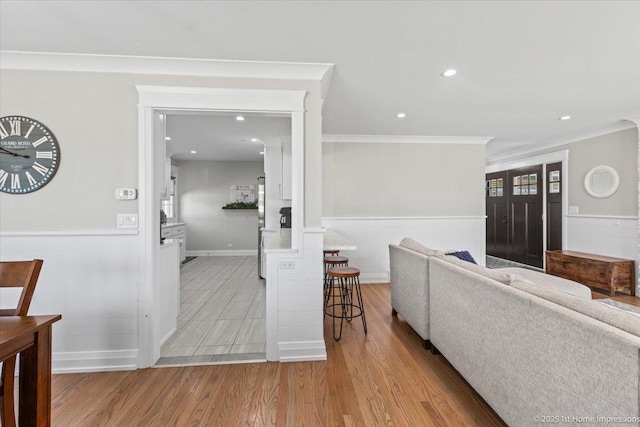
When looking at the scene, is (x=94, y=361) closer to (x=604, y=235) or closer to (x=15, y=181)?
(x=15, y=181)

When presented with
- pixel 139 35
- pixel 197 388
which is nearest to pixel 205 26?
pixel 139 35

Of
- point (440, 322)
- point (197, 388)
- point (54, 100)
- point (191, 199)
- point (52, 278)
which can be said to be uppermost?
point (54, 100)

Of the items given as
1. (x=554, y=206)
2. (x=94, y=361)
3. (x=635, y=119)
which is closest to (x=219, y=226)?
(x=94, y=361)

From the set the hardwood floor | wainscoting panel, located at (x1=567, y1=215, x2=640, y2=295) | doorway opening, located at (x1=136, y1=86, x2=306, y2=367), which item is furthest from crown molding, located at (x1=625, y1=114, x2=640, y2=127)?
doorway opening, located at (x1=136, y1=86, x2=306, y2=367)

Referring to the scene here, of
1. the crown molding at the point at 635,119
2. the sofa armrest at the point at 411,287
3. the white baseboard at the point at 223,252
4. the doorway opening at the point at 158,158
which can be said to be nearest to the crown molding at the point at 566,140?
the crown molding at the point at 635,119

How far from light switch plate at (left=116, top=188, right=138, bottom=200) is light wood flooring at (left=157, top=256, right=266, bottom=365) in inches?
53.6

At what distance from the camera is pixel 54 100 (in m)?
2.16

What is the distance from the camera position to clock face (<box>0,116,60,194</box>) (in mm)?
2111

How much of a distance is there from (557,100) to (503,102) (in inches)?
23.0

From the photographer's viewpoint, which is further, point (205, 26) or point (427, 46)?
point (427, 46)

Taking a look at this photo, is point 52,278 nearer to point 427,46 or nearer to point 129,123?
point 129,123

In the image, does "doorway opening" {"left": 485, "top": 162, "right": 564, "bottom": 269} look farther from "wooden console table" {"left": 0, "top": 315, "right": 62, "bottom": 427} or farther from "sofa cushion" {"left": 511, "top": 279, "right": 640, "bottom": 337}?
"wooden console table" {"left": 0, "top": 315, "right": 62, "bottom": 427}

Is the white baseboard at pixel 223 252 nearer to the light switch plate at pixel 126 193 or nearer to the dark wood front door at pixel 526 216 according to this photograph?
the light switch plate at pixel 126 193

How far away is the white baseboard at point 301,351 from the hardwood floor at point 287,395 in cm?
5
